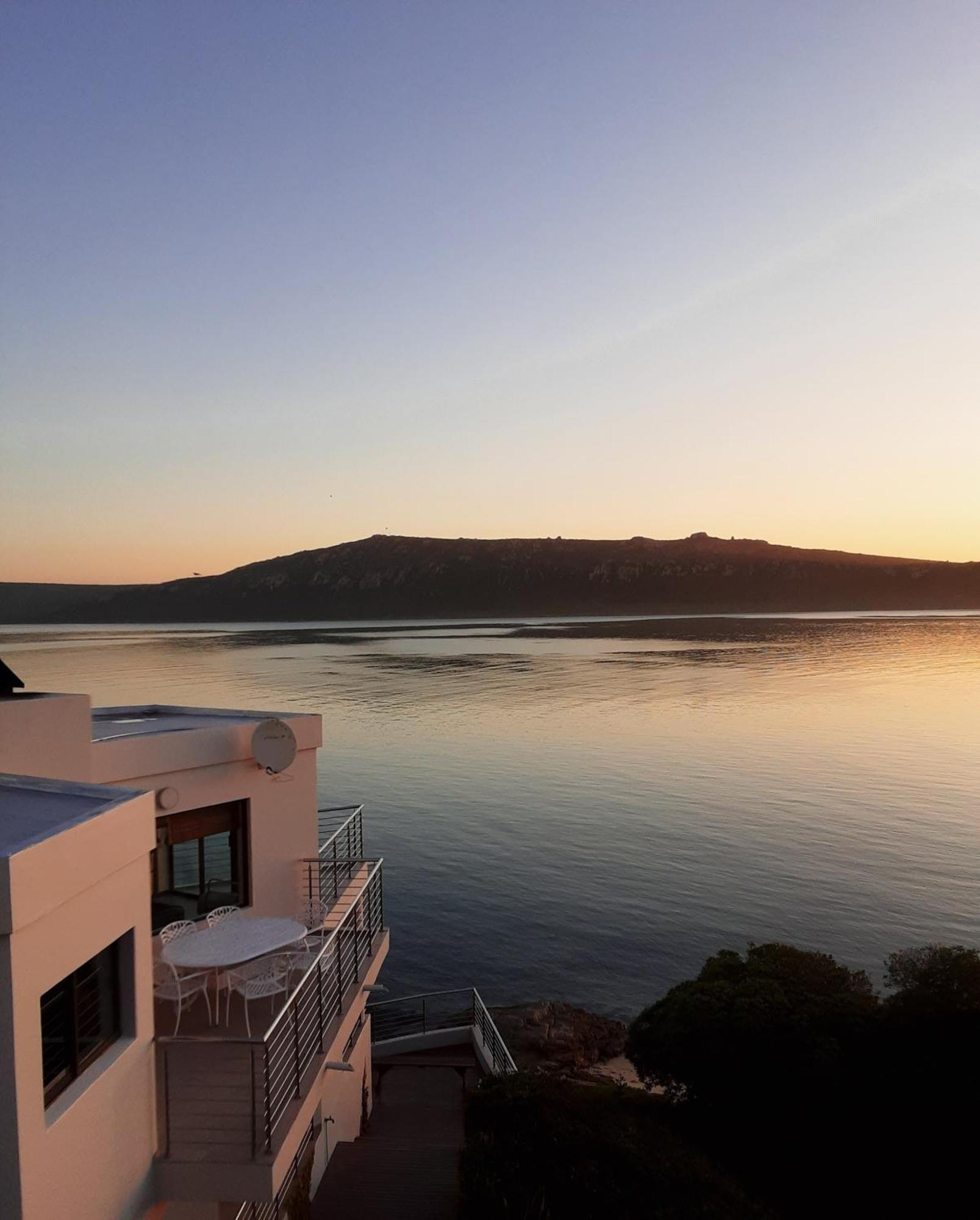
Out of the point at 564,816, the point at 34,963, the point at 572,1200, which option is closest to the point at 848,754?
the point at 564,816

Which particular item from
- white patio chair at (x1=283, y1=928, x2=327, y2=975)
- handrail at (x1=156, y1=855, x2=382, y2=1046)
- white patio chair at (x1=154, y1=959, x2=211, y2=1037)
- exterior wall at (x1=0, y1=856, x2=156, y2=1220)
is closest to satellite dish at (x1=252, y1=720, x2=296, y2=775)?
handrail at (x1=156, y1=855, x2=382, y2=1046)

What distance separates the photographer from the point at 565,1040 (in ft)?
63.8

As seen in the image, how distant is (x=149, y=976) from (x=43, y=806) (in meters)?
1.44

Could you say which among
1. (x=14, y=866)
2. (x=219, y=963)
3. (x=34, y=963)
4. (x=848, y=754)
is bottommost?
(x=848, y=754)

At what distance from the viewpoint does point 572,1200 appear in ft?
34.1

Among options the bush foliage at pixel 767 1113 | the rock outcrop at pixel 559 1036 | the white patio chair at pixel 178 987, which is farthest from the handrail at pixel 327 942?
the rock outcrop at pixel 559 1036

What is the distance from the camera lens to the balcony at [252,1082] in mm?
6039

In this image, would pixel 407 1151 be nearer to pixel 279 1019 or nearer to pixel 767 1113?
pixel 767 1113

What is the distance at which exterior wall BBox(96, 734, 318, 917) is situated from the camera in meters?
9.02

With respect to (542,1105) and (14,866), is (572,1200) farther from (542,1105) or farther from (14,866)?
(14,866)

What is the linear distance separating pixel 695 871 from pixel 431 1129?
20041mm

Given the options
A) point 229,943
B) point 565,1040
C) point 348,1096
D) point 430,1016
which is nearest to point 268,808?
point 229,943

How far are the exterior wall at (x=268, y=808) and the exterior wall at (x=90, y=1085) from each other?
3.03 meters

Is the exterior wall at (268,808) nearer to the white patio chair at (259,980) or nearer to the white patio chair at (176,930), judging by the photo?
the white patio chair at (176,930)
